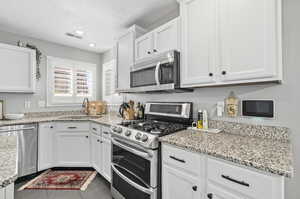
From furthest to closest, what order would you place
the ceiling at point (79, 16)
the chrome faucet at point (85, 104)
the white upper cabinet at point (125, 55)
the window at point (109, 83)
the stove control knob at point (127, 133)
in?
the window at point (109, 83) → the chrome faucet at point (85, 104) → the white upper cabinet at point (125, 55) → the ceiling at point (79, 16) → the stove control knob at point (127, 133)

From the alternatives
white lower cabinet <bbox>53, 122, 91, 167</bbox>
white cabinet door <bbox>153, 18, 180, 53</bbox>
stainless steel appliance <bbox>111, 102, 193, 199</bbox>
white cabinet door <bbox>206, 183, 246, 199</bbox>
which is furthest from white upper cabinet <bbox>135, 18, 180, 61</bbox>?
white lower cabinet <bbox>53, 122, 91, 167</bbox>

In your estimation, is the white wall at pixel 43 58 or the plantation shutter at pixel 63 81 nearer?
the white wall at pixel 43 58

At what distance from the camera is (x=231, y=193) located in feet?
2.99

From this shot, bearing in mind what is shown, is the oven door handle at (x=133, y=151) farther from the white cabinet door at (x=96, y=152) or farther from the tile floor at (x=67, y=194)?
the tile floor at (x=67, y=194)

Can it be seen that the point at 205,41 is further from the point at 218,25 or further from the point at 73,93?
the point at 73,93

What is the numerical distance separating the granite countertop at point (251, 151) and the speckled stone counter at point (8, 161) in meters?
0.98

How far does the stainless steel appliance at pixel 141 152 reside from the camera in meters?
1.37

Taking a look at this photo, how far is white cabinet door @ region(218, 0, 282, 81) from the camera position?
1.08 meters

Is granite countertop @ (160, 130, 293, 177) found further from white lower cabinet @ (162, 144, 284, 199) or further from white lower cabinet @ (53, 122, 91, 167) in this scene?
white lower cabinet @ (53, 122, 91, 167)

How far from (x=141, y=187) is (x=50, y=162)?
200 cm

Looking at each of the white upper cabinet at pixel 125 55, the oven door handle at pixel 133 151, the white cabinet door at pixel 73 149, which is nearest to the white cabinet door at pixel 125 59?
the white upper cabinet at pixel 125 55

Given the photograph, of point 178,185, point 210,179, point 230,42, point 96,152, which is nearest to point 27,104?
point 96,152

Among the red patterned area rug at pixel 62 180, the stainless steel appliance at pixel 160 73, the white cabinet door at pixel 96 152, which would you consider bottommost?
the red patterned area rug at pixel 62 180

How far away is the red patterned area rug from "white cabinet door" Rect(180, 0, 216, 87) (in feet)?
6.87
